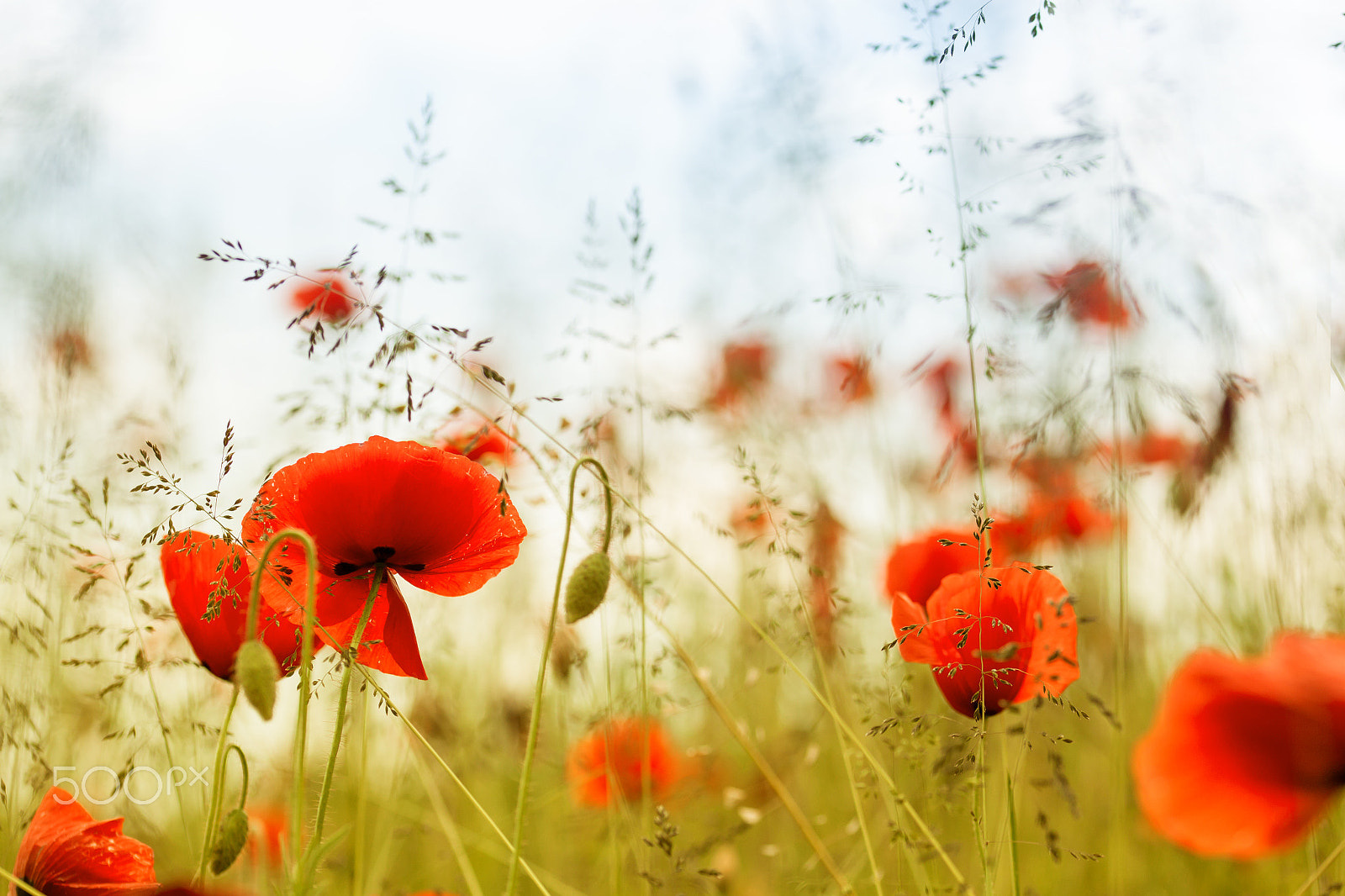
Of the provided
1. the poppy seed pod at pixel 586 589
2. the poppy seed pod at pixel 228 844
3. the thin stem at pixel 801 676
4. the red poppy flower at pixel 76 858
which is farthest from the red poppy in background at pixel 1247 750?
the red poppy flower at pixel 76 858

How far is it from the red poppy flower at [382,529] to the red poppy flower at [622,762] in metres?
0.78

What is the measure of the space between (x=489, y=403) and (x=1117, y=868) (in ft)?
2.79

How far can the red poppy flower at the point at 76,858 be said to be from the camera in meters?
0.67

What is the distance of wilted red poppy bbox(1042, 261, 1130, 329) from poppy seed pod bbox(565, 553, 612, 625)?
0.66m

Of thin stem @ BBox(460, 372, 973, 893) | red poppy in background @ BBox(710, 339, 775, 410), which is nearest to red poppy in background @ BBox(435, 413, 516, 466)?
thin stem @ BBox(460, 372, 973, 893)

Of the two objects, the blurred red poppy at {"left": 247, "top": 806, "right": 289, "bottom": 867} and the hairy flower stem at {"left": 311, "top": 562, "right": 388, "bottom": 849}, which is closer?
the hairy flower stem at {"left": 311, "top": 562, "right": 388, "bottom": 849}

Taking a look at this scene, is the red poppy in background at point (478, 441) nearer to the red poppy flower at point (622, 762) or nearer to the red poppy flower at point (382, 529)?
the red poppy flower at point (382, 529)

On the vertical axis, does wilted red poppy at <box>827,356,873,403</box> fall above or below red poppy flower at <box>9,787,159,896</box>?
above

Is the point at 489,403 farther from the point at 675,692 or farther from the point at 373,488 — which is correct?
the point at 675,692

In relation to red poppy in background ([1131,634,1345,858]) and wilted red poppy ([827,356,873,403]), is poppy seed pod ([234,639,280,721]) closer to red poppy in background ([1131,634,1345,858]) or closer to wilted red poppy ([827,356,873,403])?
red poppy in background ([1131,634,1345,858])

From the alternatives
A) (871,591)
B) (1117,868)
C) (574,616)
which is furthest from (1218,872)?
(574,616)

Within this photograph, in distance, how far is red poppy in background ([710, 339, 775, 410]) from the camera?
214cm

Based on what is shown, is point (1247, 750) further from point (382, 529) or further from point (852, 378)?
point (852, 378)

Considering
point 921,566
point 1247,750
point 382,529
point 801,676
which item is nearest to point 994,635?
point 801,676
